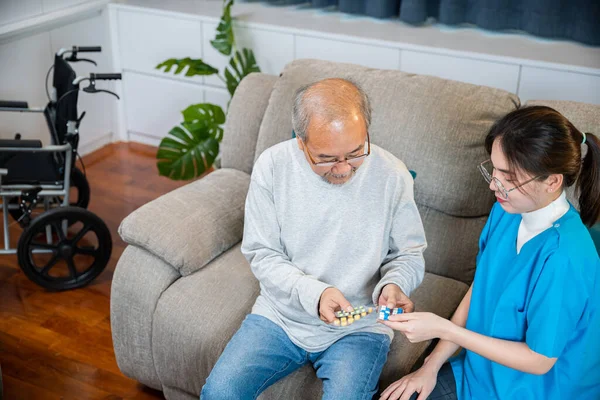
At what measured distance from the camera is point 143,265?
2137 mm

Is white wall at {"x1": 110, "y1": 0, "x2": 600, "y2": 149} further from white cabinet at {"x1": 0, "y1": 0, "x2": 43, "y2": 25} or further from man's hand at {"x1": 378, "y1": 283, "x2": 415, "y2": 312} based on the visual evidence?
man's hand at {"x1": 378, "y1": 283, "x2": 415, "y2": 312}

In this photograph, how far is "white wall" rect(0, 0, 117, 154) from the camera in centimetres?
331

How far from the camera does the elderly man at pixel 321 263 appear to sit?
1.75m

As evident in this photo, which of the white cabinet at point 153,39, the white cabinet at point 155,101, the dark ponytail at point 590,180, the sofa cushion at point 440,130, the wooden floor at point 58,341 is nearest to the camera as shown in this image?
the dark ponytail at point 590,180

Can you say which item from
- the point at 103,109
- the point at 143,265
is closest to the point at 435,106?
the point at 143,265

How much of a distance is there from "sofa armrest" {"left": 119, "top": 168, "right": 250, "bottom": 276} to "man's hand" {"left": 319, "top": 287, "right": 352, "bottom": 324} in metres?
0.57

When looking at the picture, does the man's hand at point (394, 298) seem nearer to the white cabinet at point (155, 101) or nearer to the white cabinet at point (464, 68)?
the white cabinet at point (464, 68)

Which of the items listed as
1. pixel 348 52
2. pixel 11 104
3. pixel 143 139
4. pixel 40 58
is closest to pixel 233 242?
pixel 11 104

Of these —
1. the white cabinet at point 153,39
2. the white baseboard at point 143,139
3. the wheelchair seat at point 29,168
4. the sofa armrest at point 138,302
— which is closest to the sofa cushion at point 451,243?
the sofa armrest at point 138,302

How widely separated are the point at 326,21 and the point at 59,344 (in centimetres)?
197

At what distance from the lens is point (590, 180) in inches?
61.9

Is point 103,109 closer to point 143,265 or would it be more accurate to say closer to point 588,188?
point 143,265

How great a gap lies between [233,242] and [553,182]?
1.10 meters

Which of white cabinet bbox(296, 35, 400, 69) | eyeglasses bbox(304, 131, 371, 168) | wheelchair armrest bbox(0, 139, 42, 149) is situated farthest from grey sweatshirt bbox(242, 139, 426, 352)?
white cabinet bbox(296, 35, 400, 69)
